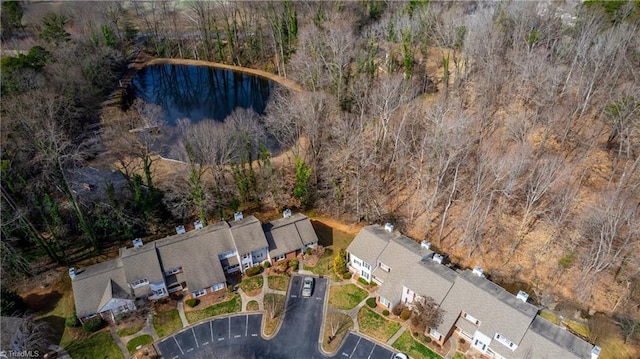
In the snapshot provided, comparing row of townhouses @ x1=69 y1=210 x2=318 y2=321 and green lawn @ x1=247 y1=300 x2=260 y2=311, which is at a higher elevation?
row of townhouses @ x1=69 y1=210 x2=318 y2=321

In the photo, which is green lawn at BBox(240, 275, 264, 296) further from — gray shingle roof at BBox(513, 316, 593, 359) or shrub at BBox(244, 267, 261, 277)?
gray shingle roof at BBox(513, 316, 593, 359)

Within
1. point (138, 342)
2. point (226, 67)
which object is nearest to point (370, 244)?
point (138, 342)

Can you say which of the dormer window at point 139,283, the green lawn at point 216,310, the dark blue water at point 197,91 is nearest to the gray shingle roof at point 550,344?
the green lawn at point 216,310

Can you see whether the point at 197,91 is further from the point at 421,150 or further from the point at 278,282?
the point at 278,282

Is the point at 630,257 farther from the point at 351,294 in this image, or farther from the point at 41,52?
the point at 41,52

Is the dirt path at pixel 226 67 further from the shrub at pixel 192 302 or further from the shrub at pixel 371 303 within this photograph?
the shrub at pixel 371 303

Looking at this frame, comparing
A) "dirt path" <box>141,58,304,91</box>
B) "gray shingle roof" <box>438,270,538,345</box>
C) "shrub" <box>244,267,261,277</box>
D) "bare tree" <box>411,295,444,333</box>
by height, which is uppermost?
"dirt path" <box>141,58,304,91</box>

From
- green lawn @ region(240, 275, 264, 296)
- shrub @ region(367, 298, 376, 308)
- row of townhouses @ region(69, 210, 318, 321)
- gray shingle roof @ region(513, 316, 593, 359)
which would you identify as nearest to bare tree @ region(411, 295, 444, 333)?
shrub @ region(367, 298, 376, 308)
